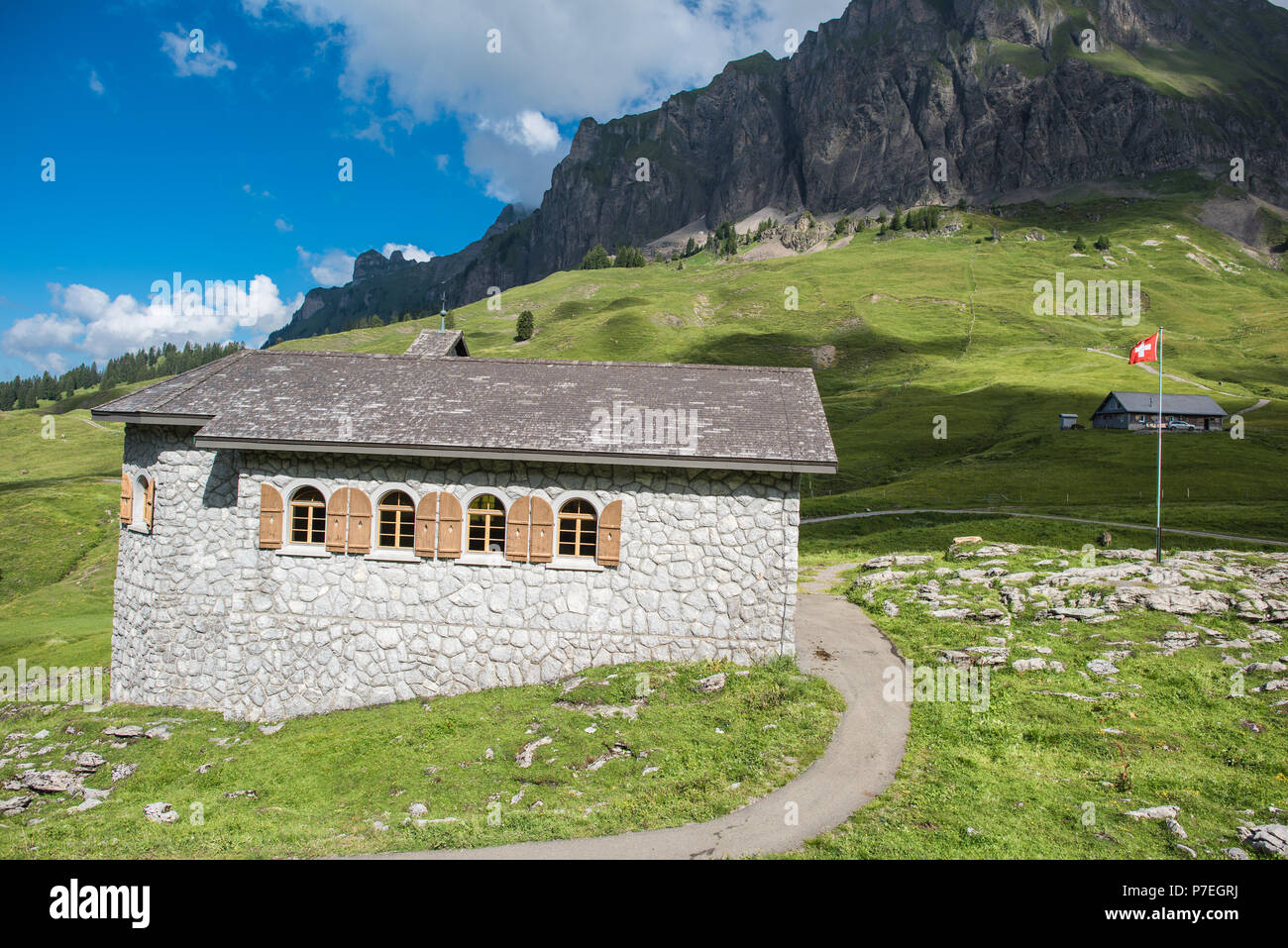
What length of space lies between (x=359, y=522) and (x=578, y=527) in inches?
225

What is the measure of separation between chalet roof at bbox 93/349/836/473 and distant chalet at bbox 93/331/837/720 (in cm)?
8

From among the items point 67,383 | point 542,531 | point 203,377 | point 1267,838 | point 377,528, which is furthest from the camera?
point 67,383

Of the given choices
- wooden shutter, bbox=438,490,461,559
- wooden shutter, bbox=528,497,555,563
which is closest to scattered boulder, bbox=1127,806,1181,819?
wooden shutter, bbox=528,497,555,563

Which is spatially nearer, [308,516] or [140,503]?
[308,516]

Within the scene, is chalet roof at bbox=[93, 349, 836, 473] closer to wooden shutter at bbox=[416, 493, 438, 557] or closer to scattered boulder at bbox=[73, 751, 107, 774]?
wooden shutter at bbox=[416, 493, 438, 557]

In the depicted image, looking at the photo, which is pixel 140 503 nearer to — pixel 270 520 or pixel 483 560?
pixel 270 520

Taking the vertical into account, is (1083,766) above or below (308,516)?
below

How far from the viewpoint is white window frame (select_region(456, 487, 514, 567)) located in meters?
18.4

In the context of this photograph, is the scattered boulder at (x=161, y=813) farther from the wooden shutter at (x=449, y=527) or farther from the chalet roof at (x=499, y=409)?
the chalet roof at (x=499, y=409)

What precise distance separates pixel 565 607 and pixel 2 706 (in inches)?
684

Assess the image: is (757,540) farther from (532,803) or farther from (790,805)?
(532,803)

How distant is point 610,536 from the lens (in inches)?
712

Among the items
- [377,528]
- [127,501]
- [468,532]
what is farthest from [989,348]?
[127,501]
